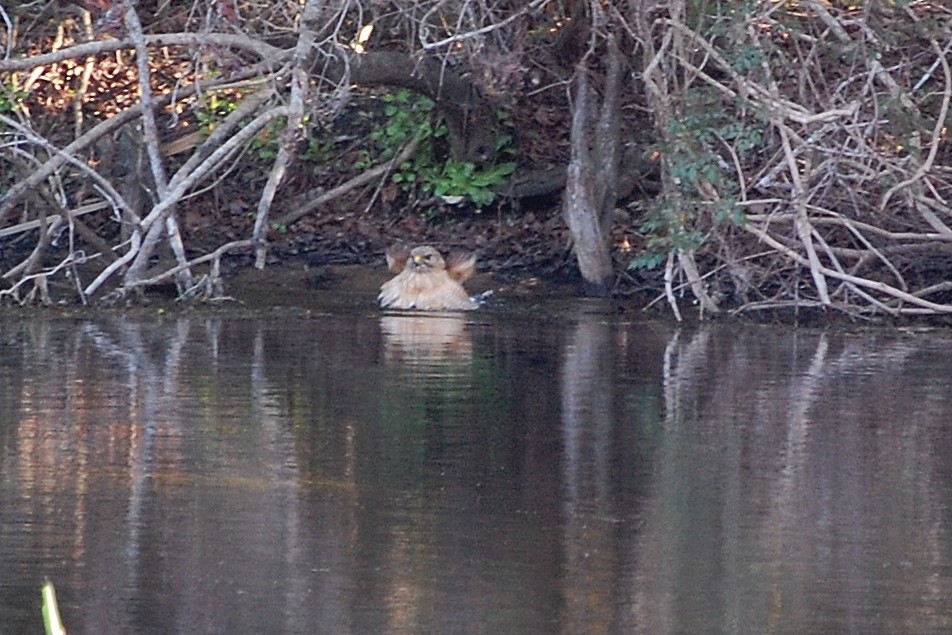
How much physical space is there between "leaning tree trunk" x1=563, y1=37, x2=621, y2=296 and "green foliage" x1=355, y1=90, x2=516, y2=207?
1.38 metres

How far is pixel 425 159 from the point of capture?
15.1 meters

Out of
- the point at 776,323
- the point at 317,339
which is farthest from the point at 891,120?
the point at 317,339

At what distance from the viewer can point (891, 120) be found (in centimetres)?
1117

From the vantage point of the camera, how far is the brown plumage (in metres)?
12.2

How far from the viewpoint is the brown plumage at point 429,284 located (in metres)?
12.2

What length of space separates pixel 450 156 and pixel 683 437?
308 inches

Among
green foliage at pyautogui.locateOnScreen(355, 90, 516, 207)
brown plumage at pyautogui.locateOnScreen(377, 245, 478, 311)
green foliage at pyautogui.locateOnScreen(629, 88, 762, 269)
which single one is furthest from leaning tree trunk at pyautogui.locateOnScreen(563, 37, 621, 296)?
green foliage at pyautogui.locateOnScreen(355, 90, 516, 207)

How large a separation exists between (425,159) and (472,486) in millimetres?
8792

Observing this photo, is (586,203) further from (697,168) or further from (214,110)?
(214,110)

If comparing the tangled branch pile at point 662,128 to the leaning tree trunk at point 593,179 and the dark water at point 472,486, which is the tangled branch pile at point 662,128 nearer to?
the leaning tree trunk at point 593,179

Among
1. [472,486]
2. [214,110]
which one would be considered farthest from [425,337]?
[214,110]

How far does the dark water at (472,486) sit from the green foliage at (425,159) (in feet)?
14.4

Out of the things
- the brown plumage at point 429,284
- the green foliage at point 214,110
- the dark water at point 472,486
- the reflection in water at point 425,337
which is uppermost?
the green foliage at point 214,110

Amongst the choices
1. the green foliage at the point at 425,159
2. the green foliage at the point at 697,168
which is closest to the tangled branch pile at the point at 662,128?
the green foliage at the point at 697,168
